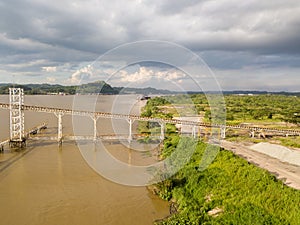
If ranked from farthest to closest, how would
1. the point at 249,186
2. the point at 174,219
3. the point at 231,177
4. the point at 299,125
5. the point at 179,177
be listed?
1. the point at 299,125
2. the point at 179,177
3. the point at 231,177
4. the point at 249,186
5. the point at 174,219

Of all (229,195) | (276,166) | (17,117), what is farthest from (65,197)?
(17,117)

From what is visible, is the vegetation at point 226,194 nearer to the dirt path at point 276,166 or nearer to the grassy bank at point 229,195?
the grassy bank at point 229,195

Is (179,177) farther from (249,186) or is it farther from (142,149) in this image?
(142,149)

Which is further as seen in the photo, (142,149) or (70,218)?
(142,149)

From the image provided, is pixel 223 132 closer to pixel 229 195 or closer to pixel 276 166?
pixel 276 166

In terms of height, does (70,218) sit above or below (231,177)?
below

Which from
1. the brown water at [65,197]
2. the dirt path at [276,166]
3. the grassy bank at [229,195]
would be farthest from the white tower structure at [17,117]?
the dirt path at [276,166]

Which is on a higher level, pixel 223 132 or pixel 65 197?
pixel 223 132

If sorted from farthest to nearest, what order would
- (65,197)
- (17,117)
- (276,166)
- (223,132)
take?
(223,132) → (17,117) → (276,166) → (65,197)

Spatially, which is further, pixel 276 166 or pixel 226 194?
pixel 276 166

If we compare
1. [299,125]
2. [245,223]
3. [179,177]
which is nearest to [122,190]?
[179,177]
